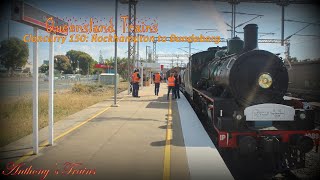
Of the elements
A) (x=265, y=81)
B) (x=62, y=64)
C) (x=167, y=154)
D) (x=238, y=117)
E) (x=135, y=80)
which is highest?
(x=62, y=64)

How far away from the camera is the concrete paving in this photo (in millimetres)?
5773

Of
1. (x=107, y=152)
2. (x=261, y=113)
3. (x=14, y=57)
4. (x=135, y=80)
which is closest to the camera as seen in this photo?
(x=107, y=152)

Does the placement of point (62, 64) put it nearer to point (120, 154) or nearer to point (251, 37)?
point (251, 37)

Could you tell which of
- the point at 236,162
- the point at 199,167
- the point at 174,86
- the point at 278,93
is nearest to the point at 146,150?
the point at 199,167

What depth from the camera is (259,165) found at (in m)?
7.70

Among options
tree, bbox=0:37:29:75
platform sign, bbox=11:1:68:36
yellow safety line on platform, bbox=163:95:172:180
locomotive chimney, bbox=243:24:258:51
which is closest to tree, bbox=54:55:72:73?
tree, bbox=0:37:29:75

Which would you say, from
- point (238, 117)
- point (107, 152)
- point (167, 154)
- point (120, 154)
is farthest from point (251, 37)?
point (107, 152)

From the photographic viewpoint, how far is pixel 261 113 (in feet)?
23.6

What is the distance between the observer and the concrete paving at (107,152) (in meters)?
5.77

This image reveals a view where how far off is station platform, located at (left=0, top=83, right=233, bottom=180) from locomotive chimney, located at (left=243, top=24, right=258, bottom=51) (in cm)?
261

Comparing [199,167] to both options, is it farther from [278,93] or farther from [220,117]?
[278,93]

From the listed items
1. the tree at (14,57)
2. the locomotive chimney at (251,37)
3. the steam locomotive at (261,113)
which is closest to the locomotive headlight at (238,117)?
the steam locomotive at (261,113)

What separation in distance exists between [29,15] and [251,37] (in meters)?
5.11

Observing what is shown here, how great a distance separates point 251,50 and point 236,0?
126 centimetres
